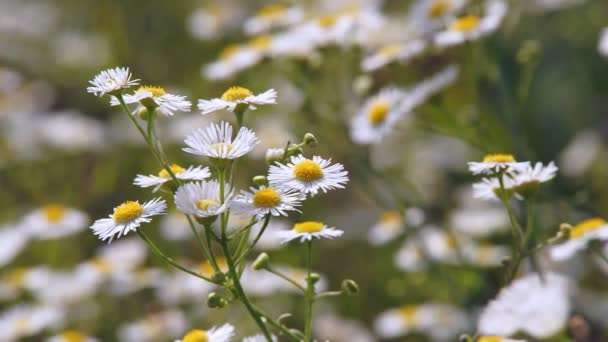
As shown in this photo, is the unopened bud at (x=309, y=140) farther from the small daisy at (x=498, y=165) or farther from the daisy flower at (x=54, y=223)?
the daisy flower at (x=54, y=223)

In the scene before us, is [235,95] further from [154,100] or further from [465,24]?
[465,24]

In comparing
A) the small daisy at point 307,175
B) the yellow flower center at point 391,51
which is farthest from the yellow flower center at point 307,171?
the yellow flower center at point 391,51

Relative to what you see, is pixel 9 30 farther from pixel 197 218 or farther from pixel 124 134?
pixel 197 218

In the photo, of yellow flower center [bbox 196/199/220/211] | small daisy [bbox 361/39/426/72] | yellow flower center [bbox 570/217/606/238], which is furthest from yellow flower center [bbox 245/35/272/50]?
yellow flower center [bbox 196/199/220/211]

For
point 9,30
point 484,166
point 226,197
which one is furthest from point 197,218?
point 9,30

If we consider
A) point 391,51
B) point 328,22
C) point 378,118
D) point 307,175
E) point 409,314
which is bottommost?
point 307,175

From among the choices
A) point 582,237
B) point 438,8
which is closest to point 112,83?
point 582,237
